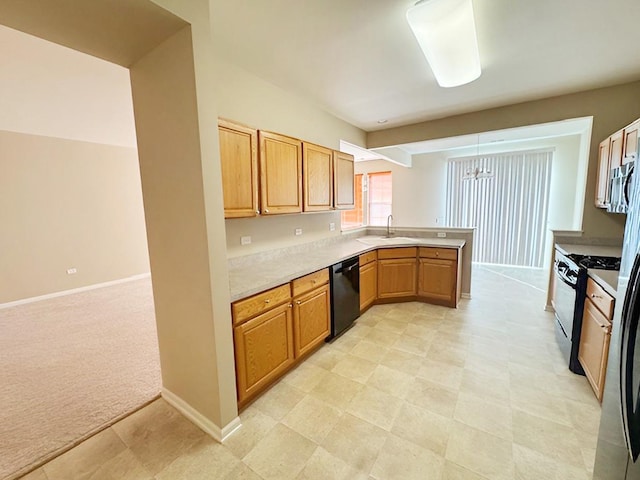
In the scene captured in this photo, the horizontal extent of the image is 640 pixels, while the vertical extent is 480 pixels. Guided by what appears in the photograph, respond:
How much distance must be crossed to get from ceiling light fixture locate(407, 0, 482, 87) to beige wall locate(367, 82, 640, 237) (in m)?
1.69

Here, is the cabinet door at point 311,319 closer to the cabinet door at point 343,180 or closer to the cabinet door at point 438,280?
the cabinet door at point 343,180

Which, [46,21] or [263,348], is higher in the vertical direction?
[46,21]

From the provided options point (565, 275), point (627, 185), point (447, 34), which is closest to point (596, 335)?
point (565, 275)

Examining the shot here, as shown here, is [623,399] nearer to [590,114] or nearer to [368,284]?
[368,284]

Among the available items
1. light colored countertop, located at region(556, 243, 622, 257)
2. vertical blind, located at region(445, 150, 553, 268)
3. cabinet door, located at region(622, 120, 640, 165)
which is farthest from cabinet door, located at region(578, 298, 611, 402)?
vertical blind, located at region(445, 150, 553, 268)

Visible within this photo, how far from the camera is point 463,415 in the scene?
1.84 m

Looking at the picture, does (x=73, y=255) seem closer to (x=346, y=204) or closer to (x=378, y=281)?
(x=346, y=204)

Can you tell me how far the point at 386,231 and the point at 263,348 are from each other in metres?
3.20

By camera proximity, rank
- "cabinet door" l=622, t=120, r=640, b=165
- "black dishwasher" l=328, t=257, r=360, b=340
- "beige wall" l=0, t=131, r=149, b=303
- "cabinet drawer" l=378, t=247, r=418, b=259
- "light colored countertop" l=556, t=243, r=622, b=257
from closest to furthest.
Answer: "cabinet door" l=622, t=120, r=640, b=165 → "light colored countertop" l=556, t=243, r=622, b=257 → "black dishwasher" l=328, t=257, r=360, b=340 → "cabinet drawer" l=378, t=247, r=418, b=259 → "beige wall" l=0, t=131, r=149, b=303

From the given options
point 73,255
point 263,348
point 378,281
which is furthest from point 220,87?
point 73,255

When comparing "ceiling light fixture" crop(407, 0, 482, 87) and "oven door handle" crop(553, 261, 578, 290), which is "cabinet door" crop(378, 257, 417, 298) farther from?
"ceiling light fixture" crop(407, 0, 482, 87)

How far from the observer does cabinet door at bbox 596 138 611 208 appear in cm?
269

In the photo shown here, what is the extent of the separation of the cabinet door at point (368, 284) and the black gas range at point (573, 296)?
1955mm

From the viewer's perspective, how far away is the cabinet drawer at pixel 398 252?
371cm
